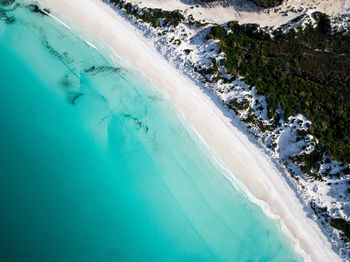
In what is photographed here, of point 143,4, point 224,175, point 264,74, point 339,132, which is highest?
point 143,4

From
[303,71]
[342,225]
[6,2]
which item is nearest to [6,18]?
[6,2]

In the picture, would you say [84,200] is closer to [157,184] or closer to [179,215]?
[157,184]

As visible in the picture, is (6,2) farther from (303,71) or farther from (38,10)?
(303,71)

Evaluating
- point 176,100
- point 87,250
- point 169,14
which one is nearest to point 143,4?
point 169,14

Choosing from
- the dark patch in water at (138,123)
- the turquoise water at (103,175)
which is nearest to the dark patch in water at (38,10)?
the turquoise water at (103,175)

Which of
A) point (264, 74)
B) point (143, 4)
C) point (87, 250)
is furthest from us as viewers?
point (143, 4)

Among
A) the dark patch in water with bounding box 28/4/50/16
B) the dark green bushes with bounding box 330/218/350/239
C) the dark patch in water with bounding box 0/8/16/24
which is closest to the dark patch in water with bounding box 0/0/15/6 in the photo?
the dark patch in water with bounding box 0/8/16/24

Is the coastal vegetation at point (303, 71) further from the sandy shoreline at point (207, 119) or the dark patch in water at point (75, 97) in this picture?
the dark patch in water at point (75, 97)
